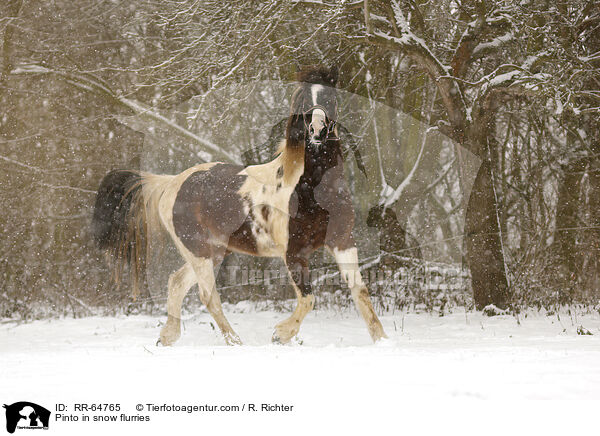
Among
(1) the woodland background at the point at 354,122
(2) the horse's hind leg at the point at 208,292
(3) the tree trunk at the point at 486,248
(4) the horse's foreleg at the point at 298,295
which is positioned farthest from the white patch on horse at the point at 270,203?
(3) the tree trunk at the point at 486,248

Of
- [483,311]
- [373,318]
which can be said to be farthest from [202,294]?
[483,311]

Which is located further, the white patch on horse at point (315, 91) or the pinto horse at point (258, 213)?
the pinto horse at point (258, 213)

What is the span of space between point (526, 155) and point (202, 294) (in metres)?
7.52

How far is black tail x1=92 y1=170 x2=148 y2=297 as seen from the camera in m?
5.94

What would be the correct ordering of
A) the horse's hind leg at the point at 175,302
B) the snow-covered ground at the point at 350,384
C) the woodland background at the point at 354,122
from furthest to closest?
1. the woodland background at the point at 354,122
2. the horse's hind leg at the point at 175,302
3. the snow-covered ground at the point at 350,384

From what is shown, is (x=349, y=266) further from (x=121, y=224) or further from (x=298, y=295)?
(x=121, y=224)

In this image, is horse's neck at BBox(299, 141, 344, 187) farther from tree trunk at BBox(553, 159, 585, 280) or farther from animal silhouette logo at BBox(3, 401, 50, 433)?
tree trunk at BBox(553, 159, 585, 280)

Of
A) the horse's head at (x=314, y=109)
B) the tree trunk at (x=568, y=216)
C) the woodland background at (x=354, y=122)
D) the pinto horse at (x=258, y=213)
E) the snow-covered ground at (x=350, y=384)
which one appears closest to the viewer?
the snow-covered ground at (x=350, y=384)

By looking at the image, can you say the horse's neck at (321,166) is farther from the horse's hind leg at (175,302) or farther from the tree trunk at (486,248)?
the tree trunk at (486,248)

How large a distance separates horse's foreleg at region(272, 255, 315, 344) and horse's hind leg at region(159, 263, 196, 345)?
4.45ft

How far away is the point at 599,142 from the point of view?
8.53 m

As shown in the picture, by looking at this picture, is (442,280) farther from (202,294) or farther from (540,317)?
(202,294)

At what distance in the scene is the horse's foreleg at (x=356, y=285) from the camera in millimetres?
4805

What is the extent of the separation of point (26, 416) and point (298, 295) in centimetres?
259
